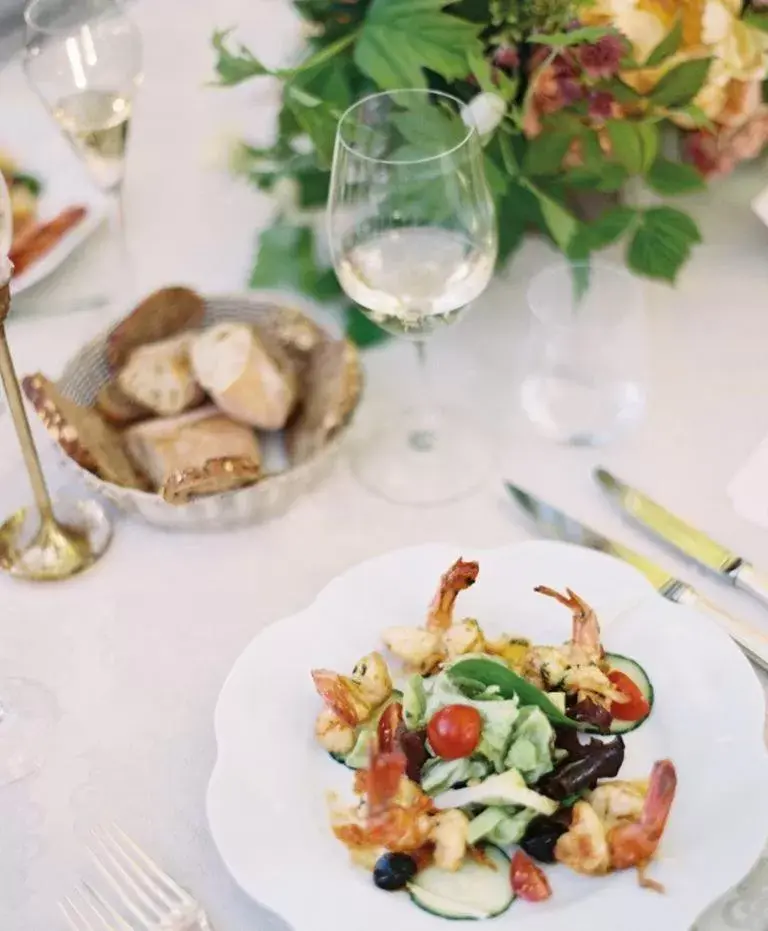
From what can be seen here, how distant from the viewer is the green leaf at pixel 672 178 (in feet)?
3.64

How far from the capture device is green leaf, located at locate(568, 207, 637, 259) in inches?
42.7

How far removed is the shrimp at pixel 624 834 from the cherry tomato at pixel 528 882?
0.6 inches

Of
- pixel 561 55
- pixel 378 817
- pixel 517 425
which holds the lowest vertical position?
pixel 517 425

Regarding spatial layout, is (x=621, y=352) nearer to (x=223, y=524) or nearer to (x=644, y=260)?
(x=644, y=260)

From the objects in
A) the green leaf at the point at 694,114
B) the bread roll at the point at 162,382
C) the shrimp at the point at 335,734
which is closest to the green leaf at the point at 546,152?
the green leaf at the point at 694,114

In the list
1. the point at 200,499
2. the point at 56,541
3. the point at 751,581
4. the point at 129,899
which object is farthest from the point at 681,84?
the point at 129,899

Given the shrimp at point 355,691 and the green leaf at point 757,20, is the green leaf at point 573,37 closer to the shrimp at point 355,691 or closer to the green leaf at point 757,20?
the green leaf at point 757,20

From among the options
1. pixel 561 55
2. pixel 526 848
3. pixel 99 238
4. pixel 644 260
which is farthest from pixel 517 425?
pixel 99 238

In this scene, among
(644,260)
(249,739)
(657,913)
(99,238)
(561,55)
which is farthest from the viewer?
(99,238)

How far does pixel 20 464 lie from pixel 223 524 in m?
0.23

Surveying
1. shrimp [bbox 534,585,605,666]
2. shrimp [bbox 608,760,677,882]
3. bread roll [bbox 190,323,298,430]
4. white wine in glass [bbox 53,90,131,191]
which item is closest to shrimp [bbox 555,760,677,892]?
shrimp [bbox 608,760,677,882]

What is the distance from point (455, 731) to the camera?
0.69 metres

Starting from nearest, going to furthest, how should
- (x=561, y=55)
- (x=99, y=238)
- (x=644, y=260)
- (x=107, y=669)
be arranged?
(x=107, y=669) → (x=561, y=55) → (x=644, y=260) → (x=99, y=238)

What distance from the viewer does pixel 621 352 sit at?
1.06 metres
